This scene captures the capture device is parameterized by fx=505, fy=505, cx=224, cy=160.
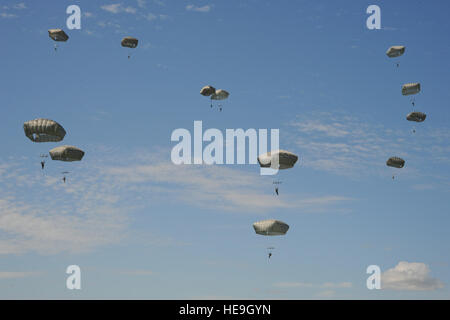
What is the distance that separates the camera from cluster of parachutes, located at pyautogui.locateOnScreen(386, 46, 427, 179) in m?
89.0

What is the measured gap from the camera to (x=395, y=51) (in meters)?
89.2

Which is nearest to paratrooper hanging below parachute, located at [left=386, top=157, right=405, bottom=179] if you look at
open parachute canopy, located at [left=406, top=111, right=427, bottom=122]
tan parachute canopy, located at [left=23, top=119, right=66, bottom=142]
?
open parachute canopy, located at [left=406, top=111, right=427, bottom=122]

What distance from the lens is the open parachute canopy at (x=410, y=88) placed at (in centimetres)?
9031

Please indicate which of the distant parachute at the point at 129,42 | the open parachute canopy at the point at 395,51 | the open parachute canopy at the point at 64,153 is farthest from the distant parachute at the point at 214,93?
the open parachute canopy at the point at 395,51

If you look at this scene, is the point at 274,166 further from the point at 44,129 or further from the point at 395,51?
the point at 395,51

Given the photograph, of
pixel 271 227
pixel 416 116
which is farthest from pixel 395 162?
pixel 271 227

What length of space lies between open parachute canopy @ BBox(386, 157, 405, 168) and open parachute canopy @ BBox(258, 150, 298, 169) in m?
26.8

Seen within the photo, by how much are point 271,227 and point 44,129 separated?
34.4 meters

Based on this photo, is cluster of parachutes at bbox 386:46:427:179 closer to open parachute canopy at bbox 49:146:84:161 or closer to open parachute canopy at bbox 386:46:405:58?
open parachute canopy at bbox 386:46:405:58

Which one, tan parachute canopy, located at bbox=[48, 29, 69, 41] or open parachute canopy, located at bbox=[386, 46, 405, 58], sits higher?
open parachute canopy, located at bbox=[386, 46, 405, 58]

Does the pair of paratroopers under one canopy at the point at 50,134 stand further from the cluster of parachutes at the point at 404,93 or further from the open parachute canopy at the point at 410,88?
the open parachute canopy at the point at 410,88
